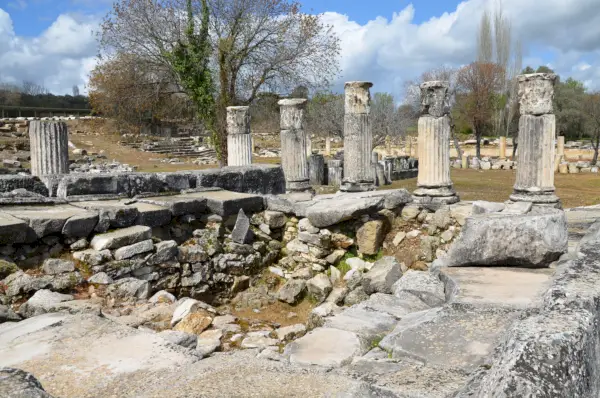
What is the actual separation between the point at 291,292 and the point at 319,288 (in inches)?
13.7

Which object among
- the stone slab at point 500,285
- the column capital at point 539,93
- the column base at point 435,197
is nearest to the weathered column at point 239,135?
the column base at point 435,197

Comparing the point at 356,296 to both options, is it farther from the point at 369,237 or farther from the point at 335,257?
the point at 369,237

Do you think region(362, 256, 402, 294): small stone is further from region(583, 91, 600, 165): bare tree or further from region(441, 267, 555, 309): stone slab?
region(583, 91, 600, 165): bare tree

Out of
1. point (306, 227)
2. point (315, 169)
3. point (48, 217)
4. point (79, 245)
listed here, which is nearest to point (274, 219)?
point (306, 227)

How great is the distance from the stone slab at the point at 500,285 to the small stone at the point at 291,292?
2.17 metres

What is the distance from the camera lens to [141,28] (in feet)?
55.5

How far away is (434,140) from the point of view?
28.5ft

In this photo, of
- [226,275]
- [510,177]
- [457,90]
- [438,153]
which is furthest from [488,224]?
[457,90]

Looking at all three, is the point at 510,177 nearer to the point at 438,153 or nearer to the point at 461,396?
the point at 438,153

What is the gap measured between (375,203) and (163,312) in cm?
345

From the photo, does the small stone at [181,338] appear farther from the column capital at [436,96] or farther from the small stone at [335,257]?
the column capital at [436,96]

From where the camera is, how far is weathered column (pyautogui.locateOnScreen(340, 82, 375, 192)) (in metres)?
10.1

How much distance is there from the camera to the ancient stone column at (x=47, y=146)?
26.7 ft

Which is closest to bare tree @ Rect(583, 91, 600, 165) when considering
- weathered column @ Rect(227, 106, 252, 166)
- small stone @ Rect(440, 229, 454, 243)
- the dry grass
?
the dry grass
